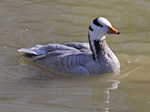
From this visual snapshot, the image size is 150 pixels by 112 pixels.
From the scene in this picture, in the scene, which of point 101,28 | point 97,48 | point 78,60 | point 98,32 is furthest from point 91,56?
point 101,28

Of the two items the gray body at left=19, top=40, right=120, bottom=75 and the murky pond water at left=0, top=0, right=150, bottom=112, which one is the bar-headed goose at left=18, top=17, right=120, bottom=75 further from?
the murky pond water at left=0, top=0, right=150, bottom=112

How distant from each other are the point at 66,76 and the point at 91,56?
28.2 inches

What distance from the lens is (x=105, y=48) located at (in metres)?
9.49

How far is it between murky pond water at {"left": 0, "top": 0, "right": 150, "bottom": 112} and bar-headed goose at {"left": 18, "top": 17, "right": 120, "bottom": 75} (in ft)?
0.63

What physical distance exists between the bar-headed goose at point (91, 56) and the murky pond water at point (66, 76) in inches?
7.5

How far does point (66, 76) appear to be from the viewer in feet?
30.9

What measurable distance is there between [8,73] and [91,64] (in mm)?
1839

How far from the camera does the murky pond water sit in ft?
25.0

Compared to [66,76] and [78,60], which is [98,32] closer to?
[78,60]

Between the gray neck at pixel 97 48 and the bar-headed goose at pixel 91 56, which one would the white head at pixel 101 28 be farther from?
the gray neck at pixel 97 48

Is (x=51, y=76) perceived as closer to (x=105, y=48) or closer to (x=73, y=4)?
(x=105, y=48)

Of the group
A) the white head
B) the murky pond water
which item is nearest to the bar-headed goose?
the white head

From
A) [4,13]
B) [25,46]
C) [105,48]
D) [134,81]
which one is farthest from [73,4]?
[134,81]

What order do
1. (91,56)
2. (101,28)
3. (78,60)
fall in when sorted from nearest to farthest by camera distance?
(101,28), (78,60), (91,56)
